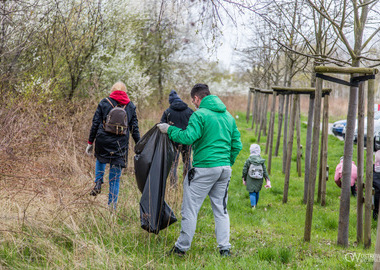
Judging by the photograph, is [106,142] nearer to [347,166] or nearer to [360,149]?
[347,166]

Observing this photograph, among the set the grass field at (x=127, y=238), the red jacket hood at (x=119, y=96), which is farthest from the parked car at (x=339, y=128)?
the red jacket hood at (x=119, y=96)

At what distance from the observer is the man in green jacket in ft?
13.0

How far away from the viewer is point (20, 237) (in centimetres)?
392

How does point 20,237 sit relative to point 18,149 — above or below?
below

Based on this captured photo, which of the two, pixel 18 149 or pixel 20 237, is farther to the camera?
pixel 18 149

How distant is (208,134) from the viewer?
4.01 m

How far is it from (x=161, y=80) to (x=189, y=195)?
18872mm

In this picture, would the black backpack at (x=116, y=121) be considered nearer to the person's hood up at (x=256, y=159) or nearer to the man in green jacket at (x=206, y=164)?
the man in green jacket at (x=206, y=164)

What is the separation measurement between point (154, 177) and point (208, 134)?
29.8 inches

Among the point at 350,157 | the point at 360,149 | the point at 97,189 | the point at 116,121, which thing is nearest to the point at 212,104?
the point at 116,121

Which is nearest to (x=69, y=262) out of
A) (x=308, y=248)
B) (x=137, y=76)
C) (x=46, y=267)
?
(x=46, y=267)

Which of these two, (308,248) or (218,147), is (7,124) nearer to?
(218,147)

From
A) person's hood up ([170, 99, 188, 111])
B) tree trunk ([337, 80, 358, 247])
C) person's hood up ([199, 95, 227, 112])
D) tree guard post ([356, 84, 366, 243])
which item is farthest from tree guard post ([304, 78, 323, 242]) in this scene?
person's hood up ([170, 99, 188, 111])

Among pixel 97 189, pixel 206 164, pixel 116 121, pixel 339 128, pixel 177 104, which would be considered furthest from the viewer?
pixel 339 128
